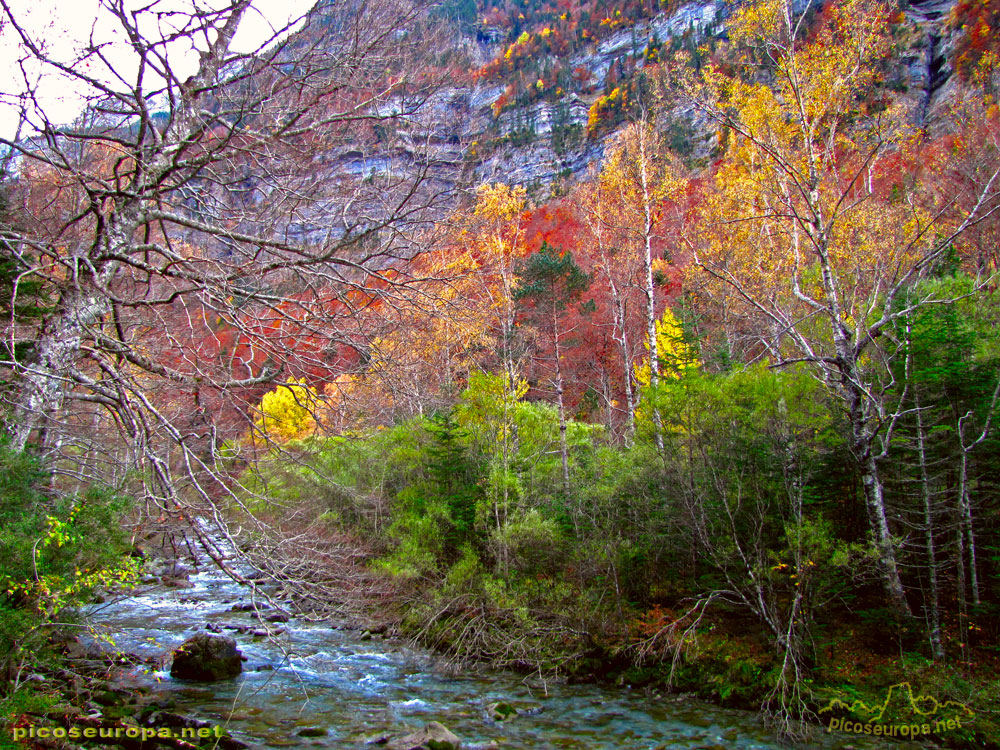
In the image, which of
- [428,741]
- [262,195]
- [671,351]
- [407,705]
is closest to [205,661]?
[407,705]

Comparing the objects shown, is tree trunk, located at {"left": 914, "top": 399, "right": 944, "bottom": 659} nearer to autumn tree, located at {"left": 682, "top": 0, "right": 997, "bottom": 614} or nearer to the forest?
the forest

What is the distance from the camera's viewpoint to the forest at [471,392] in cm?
509

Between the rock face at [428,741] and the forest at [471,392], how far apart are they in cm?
161

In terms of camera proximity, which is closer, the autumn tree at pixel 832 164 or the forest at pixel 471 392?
the forest at pixel 471 392

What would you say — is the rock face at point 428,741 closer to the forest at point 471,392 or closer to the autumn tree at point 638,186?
the forest at point 471,392

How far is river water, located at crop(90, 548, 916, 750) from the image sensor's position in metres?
8.10

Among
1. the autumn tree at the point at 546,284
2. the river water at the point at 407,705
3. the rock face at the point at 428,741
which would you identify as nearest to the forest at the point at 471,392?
the river water at the point at 407,705

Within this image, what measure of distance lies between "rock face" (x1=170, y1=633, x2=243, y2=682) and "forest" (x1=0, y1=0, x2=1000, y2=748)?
106 inches

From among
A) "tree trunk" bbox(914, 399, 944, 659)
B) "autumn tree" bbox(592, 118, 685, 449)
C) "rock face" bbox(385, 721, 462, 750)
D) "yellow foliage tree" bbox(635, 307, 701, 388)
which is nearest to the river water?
"rock face" bbox(385, 721, 462, 750)

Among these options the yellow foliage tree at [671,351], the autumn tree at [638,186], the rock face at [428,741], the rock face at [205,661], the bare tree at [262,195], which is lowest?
the rock face at [428,741]

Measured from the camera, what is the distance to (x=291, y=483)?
11.4 metres

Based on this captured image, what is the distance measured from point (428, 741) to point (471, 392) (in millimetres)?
7881

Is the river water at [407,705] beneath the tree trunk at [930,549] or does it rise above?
beneath

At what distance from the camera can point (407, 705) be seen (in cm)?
947
